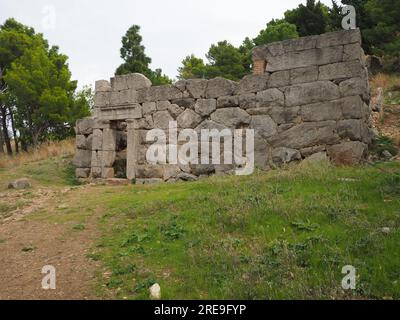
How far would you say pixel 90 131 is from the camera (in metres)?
13.5

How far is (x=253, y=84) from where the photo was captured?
10.9 m

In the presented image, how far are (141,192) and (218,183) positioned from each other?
1927 mm

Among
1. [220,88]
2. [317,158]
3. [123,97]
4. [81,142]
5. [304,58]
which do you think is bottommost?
[317,158]

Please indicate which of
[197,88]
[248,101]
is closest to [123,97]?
[197,88]

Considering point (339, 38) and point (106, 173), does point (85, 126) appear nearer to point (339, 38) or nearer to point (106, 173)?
point (106, 173)

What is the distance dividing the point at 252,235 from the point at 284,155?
4.97 meters

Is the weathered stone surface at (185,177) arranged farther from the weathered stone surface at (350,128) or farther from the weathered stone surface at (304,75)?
the weathered stone surface at (350,128)

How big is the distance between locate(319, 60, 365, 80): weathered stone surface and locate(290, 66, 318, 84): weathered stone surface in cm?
14

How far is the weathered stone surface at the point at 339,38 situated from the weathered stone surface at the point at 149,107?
4.73 meters

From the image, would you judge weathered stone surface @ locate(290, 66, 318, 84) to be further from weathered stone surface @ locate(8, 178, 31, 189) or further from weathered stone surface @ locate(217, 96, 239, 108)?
weathered stone surface @ locate(8, 178, 31, 189)

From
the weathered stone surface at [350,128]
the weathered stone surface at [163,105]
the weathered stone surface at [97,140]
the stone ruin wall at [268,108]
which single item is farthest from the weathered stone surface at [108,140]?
the weathered stone surface at [350,128]

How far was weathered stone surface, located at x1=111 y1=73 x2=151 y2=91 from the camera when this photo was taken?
12547 millimetres
